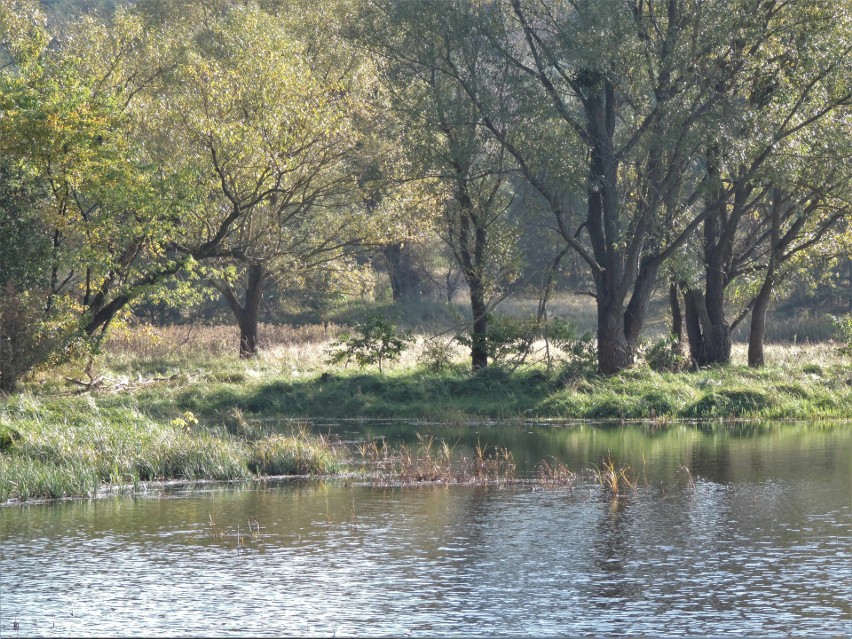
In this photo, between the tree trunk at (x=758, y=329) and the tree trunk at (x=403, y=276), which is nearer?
the tree trunk at (x=758, y=329)

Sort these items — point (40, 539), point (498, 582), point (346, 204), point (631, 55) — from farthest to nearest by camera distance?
point (346, 204) → point (631, 55) → point (40, 539) → point (498, 582)

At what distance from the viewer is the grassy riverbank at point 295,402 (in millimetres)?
21766

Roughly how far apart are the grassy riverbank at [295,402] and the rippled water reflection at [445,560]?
5.90 feet

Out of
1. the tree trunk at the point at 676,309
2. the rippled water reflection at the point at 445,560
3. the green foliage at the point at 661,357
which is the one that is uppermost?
the tree trunk at the point at 676,309

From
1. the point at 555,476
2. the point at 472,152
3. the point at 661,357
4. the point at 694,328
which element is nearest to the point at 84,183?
the point at 472,152

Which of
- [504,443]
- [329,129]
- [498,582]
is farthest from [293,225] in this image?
[498,582]

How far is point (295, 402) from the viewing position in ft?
108

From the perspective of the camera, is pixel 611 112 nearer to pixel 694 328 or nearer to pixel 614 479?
pixel 694 328

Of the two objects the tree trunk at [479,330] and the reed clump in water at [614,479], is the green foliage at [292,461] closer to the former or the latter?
the reed clump in water at [614,479]

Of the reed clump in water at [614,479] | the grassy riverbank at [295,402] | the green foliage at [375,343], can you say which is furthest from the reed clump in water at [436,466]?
the green foliage at [375,343]

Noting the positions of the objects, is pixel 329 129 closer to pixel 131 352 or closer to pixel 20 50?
pixel 20 50

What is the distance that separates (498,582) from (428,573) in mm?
896

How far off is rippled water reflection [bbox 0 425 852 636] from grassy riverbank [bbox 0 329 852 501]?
1.80m

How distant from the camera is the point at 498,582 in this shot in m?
13.4
